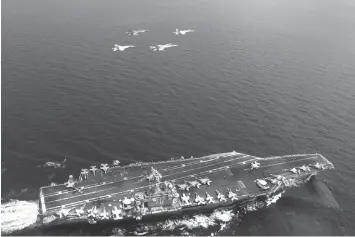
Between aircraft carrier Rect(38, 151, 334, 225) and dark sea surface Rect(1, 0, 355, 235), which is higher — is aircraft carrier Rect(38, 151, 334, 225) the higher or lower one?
the lower one

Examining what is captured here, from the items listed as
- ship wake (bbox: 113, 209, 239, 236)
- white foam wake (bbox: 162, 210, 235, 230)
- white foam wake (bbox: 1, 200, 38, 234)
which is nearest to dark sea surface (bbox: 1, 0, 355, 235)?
ship wake (bbox: 113, 209, 239, 236)

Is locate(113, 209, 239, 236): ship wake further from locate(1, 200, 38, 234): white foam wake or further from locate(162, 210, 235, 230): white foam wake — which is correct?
locate(1, 200, 38, 234): white foam wake

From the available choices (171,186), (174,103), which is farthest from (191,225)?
(174,103)

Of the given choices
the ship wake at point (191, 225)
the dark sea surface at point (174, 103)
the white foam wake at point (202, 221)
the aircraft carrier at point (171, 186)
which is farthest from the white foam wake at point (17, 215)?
the white foam wake at point (202, 221)

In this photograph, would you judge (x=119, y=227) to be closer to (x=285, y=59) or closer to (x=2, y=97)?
(x=2, y=97)

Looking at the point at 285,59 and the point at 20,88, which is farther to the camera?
the point at 285,59

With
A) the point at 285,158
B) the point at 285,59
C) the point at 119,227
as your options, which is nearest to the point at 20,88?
the point at 119,227

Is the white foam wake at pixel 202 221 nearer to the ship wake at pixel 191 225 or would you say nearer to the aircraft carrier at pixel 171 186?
the ship wake at pixel 191 225
